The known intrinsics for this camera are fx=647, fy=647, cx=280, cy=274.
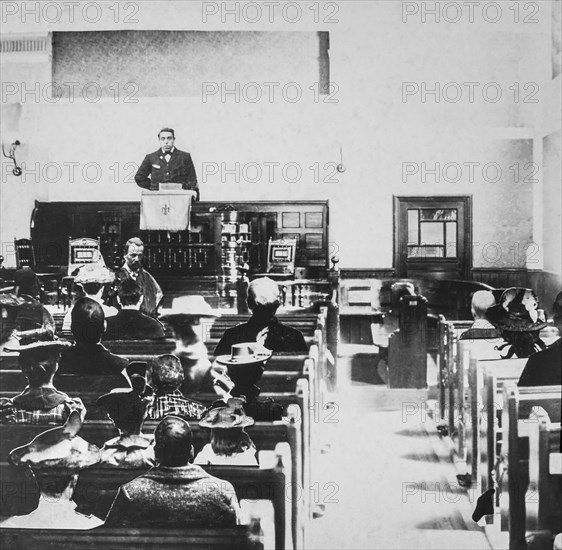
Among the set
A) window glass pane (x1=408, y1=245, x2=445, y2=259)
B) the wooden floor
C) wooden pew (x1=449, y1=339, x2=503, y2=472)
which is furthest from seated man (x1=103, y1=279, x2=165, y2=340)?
wooden pew (x1=449, y1=339, x2=503, y2=472)

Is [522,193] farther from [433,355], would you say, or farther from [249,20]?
[433,355]

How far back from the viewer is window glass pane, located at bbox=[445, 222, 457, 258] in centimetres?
353

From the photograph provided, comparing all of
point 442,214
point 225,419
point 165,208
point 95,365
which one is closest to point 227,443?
point 225,419

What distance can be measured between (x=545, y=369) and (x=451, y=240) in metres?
0.93

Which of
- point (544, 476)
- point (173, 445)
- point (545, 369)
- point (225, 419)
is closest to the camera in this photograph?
point (173, 445)

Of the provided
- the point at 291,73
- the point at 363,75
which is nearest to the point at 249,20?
the point at 291,73

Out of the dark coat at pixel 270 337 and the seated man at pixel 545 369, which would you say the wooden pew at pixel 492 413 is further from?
the dark coat at pixel 270 337

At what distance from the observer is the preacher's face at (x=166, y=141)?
3.77 meters

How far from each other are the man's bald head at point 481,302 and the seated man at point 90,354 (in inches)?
78.7

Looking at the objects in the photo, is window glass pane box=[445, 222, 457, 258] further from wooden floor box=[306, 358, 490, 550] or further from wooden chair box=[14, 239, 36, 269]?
wooden chair box=[14, 239, 36, 269]

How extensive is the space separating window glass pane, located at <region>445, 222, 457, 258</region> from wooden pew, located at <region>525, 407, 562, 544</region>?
44.8 inches

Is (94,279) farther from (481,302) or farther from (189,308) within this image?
(481,302)

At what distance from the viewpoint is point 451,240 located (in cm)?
357

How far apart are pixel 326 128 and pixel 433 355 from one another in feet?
8.17
